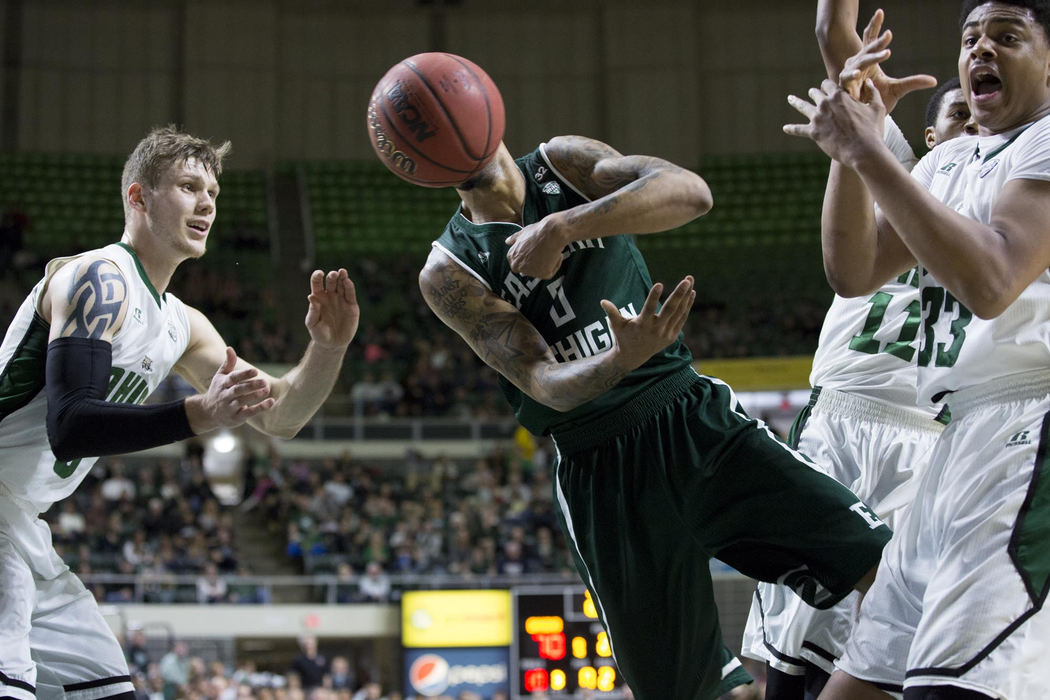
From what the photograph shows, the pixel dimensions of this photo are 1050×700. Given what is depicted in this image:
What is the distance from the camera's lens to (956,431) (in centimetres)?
327

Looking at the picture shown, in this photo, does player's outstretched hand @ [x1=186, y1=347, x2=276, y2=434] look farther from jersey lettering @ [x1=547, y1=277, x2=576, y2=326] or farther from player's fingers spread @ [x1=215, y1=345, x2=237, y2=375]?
jersey lettering @ [x1=547, y1=277, x2=576, y2=326]

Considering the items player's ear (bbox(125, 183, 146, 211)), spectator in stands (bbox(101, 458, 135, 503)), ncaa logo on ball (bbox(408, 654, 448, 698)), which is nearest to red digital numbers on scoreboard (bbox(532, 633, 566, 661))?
ncaa logo on ball (bbox(408, 654, 448, 698))

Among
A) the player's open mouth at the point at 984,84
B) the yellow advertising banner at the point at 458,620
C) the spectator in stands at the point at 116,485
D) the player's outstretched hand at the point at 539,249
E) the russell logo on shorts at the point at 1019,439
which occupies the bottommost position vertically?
the yellow advertising banner at the point at 458,620

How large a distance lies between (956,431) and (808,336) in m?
19.5

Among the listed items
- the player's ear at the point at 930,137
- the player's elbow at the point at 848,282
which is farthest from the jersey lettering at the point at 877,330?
the player's elbow at the point at 848,282

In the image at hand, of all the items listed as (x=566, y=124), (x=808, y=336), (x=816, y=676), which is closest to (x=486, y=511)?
(x=808, y=336)

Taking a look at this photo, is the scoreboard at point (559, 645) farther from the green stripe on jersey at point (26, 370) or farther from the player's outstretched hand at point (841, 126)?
the player's outstretched hand at point (841, 126)

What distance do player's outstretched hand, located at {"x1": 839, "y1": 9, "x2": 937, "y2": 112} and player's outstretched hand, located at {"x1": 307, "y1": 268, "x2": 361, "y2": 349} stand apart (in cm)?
219

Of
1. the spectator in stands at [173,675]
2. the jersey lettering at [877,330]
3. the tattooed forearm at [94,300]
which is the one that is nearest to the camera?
the tattooed forearm at [94,300]

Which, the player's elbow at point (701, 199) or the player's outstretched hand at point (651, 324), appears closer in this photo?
the player's outstretched hand at point (651, 324)

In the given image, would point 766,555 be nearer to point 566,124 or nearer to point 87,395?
point 87,395

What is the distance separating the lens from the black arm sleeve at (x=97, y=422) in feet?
13.1

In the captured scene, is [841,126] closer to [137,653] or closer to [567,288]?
[567,288]

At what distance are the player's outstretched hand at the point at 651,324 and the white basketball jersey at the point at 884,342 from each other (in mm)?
1436
